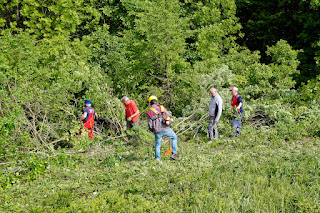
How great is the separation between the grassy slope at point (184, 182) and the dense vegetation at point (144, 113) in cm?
3

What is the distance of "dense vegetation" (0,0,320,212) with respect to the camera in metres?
4.96

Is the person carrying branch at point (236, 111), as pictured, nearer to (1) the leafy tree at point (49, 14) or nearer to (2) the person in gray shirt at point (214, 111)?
(2) the person in gray shirt at point (214, 111)

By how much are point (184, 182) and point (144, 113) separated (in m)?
6.36

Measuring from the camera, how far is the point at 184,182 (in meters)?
5.24

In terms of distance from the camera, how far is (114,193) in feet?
16.2

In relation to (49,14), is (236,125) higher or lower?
lower

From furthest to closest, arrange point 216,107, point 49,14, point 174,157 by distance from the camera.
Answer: point 49,14, point 216,107, point 174,157

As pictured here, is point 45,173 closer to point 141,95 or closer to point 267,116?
point 141,95

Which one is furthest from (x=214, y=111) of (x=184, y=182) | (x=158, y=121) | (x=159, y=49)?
(x=159, y=49)

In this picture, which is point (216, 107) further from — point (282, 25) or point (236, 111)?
point (282, 25)

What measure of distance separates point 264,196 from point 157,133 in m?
2.87

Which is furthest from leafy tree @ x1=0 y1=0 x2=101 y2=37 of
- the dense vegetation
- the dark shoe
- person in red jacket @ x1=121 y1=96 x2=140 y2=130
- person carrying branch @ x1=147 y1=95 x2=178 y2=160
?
the dark shoe

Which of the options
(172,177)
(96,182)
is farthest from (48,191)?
(172,177)

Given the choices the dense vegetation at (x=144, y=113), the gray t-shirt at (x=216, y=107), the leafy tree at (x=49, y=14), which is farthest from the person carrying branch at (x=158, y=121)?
the leafy tree at (x=49, y=14)
